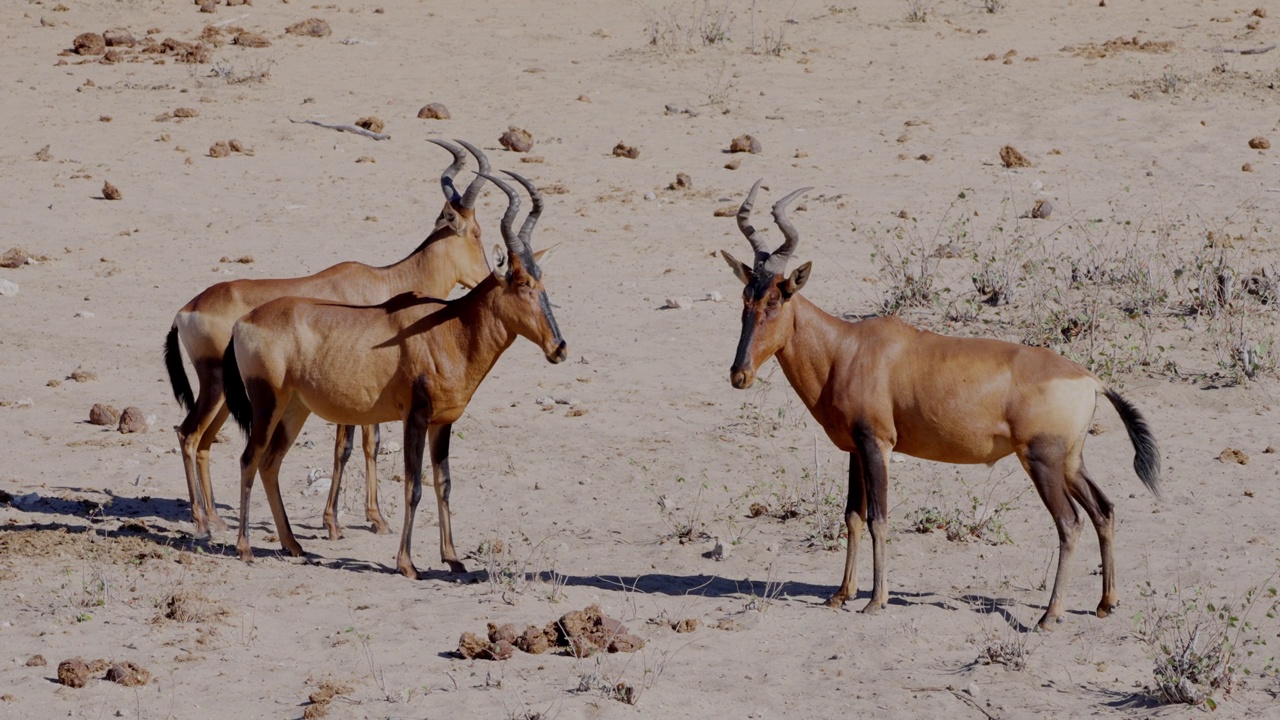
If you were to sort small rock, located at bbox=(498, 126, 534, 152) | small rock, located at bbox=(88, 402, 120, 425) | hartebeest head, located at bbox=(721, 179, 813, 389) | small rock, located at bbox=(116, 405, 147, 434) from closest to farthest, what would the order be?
hartebeest head, located at bbox=(721, 179, 813, 389) < small rock, located at bbox=(116, 405, 147, 434) < small rock, located at bbox=(88, 402, 120, 425) < small rock, located at bbox=(498, 126, 534, 152)

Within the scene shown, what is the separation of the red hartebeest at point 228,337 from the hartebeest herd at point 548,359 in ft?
0.04

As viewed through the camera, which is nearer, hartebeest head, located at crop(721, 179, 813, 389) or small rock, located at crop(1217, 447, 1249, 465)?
hartebeest head, located at crop(721, 179, 813, 389)

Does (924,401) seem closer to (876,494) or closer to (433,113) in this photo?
(876,494)

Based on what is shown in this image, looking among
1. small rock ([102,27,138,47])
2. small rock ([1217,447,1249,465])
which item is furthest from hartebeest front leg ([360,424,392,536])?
small rock ([102,27,138,47])

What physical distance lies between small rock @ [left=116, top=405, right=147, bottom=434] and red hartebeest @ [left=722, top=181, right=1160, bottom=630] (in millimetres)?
5436

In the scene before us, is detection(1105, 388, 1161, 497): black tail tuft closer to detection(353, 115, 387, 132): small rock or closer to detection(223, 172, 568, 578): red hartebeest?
detection(223, 172, 568, 578): red hartebeest

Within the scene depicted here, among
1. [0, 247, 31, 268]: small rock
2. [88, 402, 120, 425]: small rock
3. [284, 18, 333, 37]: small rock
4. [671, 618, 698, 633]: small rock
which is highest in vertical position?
[284, 18, 333, 37]: small rock

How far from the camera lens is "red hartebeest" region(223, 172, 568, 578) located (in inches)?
368

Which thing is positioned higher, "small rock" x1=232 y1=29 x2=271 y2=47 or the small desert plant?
"small rock" x1=232 y1=29 x2=271 y2=47

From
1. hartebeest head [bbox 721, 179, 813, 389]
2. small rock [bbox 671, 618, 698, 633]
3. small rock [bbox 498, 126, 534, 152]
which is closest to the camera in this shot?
small rock [bbox 671, 618, 698, 633]

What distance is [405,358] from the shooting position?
30.8 feet

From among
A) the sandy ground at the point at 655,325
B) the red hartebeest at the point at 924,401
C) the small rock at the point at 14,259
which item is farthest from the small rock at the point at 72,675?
the small rock at the point at 14,259

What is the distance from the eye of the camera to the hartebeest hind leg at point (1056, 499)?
8.31 m

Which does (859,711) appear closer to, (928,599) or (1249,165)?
(928,599)
